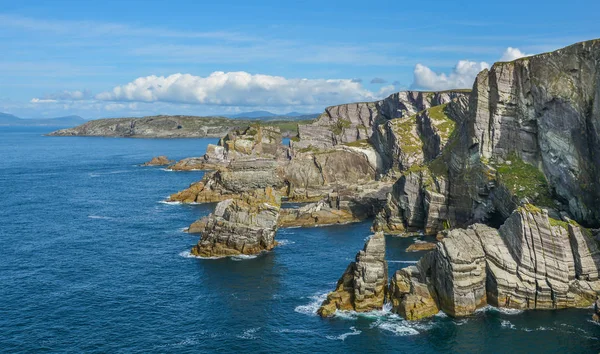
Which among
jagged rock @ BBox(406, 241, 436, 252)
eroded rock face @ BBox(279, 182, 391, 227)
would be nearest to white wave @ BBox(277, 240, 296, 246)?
eroded rock face @ BBox(279, 182, 391, 227)

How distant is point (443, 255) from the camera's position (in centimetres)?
7050

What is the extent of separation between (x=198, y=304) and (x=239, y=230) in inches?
1020

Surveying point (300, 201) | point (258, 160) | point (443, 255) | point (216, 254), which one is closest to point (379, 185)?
point (300, 201)

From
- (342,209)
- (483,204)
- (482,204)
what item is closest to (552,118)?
(483,204)

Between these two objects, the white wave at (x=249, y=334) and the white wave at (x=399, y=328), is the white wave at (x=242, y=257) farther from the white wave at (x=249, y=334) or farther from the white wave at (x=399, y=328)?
the white wave at (x=399, y=328)

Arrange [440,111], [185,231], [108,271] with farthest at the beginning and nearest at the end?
[440,111], [185,231], [108,271]

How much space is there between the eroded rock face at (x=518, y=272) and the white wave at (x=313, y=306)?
10308mm

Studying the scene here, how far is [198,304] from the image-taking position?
77438mm

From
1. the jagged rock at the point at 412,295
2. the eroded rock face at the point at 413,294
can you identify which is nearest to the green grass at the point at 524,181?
the eroded rock face at the point at 413,294

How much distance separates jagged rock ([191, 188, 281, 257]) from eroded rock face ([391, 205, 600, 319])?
1430 inches

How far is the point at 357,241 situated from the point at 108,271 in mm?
47040

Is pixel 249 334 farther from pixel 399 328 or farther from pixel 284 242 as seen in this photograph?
pixel 284 242

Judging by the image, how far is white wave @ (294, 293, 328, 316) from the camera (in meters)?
73.8

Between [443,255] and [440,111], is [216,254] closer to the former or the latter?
[443,255]
